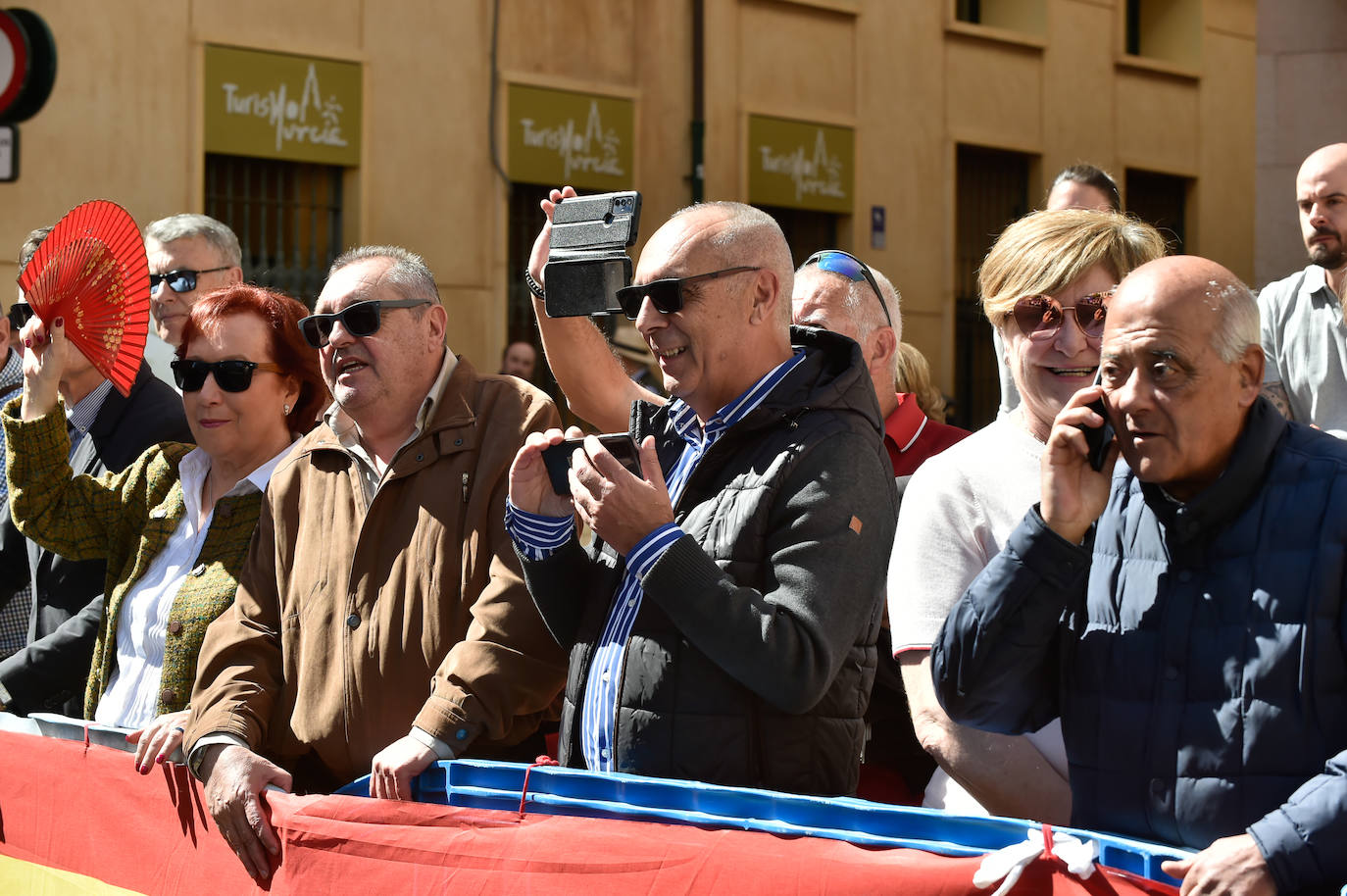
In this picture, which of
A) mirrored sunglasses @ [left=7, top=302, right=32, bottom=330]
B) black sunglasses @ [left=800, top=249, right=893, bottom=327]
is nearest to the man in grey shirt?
black sunglasses @ [left=800, top=249, right=893, bottom=327]

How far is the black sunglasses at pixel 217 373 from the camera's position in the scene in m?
4.44

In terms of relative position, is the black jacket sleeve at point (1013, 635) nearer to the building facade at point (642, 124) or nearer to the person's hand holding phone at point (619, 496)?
the person's hand holding phone at point (619, 496)

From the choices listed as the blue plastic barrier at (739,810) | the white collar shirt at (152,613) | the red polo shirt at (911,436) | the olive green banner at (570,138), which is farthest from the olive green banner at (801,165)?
the blue plastic barrier at (739,810)

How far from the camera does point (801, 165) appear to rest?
52.9 feet

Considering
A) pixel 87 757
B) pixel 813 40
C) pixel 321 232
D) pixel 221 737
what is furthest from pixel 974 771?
pixel 813 40

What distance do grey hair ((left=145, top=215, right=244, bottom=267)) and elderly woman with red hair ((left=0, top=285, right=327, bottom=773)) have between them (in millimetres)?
1400

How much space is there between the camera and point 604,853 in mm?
2889

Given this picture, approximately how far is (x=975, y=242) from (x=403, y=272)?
581 inches

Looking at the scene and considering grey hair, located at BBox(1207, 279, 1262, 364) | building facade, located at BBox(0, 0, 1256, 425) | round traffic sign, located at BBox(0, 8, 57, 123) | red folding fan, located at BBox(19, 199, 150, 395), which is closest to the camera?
grey hair, located at BBox(1207, 279, 1262, 364)

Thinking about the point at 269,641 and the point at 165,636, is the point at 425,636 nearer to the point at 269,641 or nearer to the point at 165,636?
the point at 269,641

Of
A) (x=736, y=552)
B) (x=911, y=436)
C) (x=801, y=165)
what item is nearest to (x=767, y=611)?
(x=736, y=552)

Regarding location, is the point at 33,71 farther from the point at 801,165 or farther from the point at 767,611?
the point at 801,165

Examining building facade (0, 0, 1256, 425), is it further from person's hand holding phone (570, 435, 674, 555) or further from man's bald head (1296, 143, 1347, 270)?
person's hand holding phone (570, 435, 674, 555)

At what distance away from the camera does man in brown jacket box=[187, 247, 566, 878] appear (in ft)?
11.7
